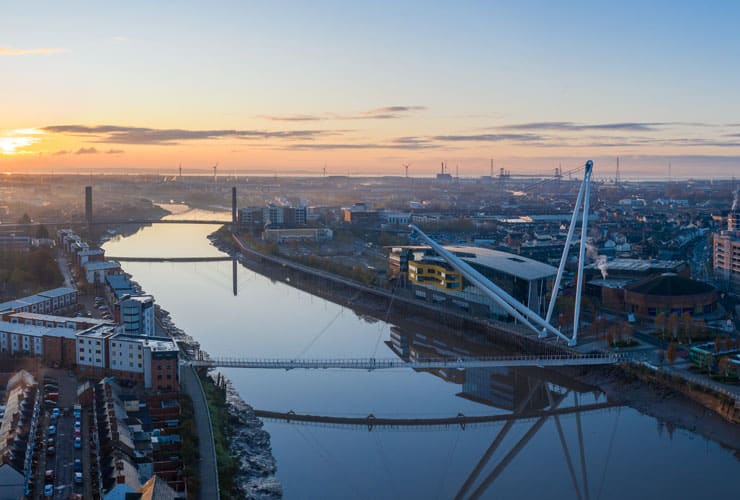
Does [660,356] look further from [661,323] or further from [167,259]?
[167,259]

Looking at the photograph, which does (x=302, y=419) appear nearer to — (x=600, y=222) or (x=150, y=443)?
(x=150, y=443)

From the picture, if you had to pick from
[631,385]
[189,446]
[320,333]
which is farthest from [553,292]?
[189,446]

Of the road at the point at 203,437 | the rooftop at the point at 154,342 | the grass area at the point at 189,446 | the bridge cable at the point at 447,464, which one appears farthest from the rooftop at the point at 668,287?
the grass area at the point at 189,446

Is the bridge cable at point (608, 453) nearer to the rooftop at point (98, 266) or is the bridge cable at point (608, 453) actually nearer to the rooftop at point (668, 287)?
the rooftop at point (668, 287)

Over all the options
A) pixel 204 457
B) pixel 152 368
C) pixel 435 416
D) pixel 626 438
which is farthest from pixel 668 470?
pixel 152 368

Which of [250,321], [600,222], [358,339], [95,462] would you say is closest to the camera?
[95,462]

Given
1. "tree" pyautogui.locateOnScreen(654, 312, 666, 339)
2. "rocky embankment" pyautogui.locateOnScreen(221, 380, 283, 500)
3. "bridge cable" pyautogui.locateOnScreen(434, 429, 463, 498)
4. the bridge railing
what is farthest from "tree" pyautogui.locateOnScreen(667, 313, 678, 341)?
→ "rocky embankment" pyautogui.locateOnScreen(221, 380, 283, 500)

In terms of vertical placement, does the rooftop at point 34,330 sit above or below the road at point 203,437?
above
